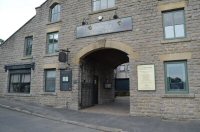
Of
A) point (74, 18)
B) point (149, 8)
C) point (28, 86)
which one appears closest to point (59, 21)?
point (74, 18)

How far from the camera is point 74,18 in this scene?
1496cm

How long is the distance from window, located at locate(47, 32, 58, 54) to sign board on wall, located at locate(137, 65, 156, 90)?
269 inches

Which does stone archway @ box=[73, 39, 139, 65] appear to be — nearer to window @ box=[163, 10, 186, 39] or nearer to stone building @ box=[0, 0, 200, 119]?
stone building @ box=[0, 0, 200, 119]

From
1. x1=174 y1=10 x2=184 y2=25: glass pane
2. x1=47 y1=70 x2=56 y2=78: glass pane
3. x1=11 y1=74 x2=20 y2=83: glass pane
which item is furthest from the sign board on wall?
x1=11 y1=74 x2=20 y2=83: glass pane

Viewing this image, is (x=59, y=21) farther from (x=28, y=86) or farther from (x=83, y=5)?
(x=28, y=86)

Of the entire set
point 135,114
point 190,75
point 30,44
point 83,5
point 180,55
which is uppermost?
point 83,5

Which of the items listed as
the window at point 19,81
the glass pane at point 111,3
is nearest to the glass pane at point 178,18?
the glass pane at point 111,3

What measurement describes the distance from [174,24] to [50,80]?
9.23 meters

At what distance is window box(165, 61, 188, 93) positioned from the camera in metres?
10.9

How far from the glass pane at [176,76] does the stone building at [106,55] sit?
48mm

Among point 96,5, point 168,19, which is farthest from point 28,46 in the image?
point 168,19

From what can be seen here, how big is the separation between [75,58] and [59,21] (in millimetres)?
3278

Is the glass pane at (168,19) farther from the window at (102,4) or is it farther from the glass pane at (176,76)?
the window at (102,4)

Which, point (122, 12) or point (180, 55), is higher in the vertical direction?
point (122, 12)
